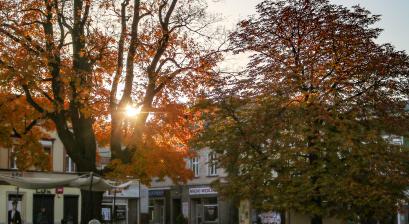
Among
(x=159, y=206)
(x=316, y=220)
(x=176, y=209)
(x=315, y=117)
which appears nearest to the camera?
(x=315, y=117)

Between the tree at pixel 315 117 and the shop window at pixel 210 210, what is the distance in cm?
3366

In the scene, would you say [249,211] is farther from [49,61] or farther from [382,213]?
[49,61]

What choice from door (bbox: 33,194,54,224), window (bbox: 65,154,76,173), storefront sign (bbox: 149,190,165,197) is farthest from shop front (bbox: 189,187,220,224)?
door (bbox: 33,194,54,224)

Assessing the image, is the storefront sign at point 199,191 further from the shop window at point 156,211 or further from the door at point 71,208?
the door at point 71,208

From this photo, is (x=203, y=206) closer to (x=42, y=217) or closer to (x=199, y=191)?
(x=199, y=191)

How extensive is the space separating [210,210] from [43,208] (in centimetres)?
1576

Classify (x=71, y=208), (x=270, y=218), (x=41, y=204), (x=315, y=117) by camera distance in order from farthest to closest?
(x=71, y=208) < (x=270, y=218) < (x=41, y=204) < (x=315, y=117)

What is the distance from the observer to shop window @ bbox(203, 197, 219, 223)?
5469 centimetres

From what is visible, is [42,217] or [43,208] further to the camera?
[43,208]

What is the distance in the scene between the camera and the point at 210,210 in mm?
55438

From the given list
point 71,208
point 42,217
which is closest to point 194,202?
point 71,208

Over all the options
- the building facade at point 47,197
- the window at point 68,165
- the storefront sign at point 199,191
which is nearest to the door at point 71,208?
the building facade at point 47,197

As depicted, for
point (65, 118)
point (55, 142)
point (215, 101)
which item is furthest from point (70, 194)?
point (215, 101)

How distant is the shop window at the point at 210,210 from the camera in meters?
54.7
